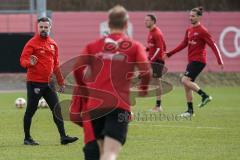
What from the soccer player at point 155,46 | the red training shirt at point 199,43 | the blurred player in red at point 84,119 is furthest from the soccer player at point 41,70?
the soccer player at point 155,46

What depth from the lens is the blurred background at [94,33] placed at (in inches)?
1118

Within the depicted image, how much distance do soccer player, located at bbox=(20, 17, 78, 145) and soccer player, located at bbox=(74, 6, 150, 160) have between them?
463 cm

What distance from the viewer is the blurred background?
28391 millimetres

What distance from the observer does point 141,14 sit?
32.0 meters

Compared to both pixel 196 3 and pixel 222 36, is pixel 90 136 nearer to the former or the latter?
pixel 222 36

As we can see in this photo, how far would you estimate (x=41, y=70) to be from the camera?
13.5 m

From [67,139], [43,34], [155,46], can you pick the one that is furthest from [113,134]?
[155,46]

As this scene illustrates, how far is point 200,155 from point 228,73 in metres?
23.1

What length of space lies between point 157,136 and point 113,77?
19.9ft

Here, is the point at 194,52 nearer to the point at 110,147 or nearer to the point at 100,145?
the point at 100,145

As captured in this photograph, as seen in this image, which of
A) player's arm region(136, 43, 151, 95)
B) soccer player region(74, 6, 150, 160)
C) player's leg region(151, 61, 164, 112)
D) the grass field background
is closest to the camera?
soccer player region(74, 6, 150, 160)

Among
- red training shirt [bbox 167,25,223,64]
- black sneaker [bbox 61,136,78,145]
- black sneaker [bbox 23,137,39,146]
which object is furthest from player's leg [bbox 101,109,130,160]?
red training shirt [bbox 167,25,223,64]

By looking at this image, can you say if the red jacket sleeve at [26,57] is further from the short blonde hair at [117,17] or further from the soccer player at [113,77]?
the short blonde hair at [117,17]

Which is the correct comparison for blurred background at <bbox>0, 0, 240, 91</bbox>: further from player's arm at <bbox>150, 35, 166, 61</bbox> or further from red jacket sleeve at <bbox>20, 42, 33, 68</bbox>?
red jacket sleeve at <bbox>20, 42, 33, 68</bbox>
